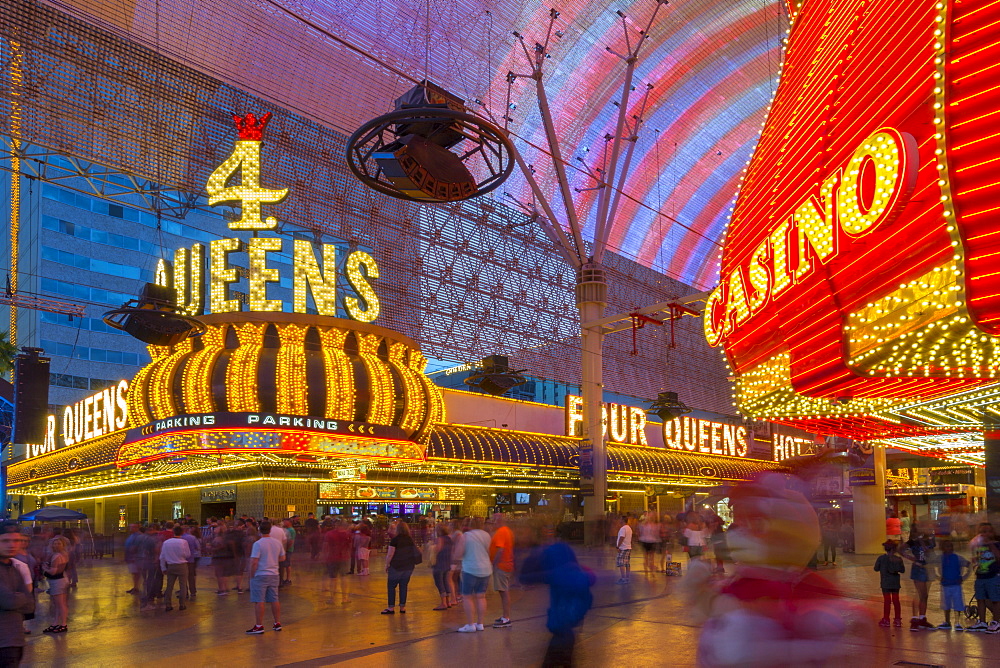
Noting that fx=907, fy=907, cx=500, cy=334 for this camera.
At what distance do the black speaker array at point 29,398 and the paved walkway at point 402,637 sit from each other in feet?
41.0

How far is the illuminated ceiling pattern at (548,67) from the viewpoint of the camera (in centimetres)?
2742

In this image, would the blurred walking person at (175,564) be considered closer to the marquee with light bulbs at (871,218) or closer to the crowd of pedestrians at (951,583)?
the marquee with light bulbs at (871,218)

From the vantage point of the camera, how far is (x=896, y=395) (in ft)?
42.6

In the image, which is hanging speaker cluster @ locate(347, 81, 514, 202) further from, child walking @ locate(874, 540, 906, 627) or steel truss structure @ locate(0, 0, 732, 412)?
steel truss structure @ locate(0, 0, 732, 412)

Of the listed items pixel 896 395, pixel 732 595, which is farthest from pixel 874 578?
pixel 732 595

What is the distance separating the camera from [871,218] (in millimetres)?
7871

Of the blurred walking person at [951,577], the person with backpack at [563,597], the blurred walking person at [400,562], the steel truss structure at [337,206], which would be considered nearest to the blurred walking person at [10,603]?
the person with backpack at [563,597]

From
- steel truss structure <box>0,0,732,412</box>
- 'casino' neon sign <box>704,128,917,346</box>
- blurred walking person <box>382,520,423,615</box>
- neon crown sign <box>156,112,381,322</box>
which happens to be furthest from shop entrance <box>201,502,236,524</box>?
'casino' neon sign <box>704,128,917,346</box>

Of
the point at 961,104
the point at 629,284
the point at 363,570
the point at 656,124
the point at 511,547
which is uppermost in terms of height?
the point at 656,124

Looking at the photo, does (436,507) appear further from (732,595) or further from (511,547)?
(732,595)

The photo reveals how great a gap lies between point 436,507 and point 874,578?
17429mm

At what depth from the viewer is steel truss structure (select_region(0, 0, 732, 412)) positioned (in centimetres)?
2414

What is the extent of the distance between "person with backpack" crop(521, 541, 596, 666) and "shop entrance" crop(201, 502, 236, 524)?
85.8 feet

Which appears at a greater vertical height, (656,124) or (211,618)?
(656,124)
